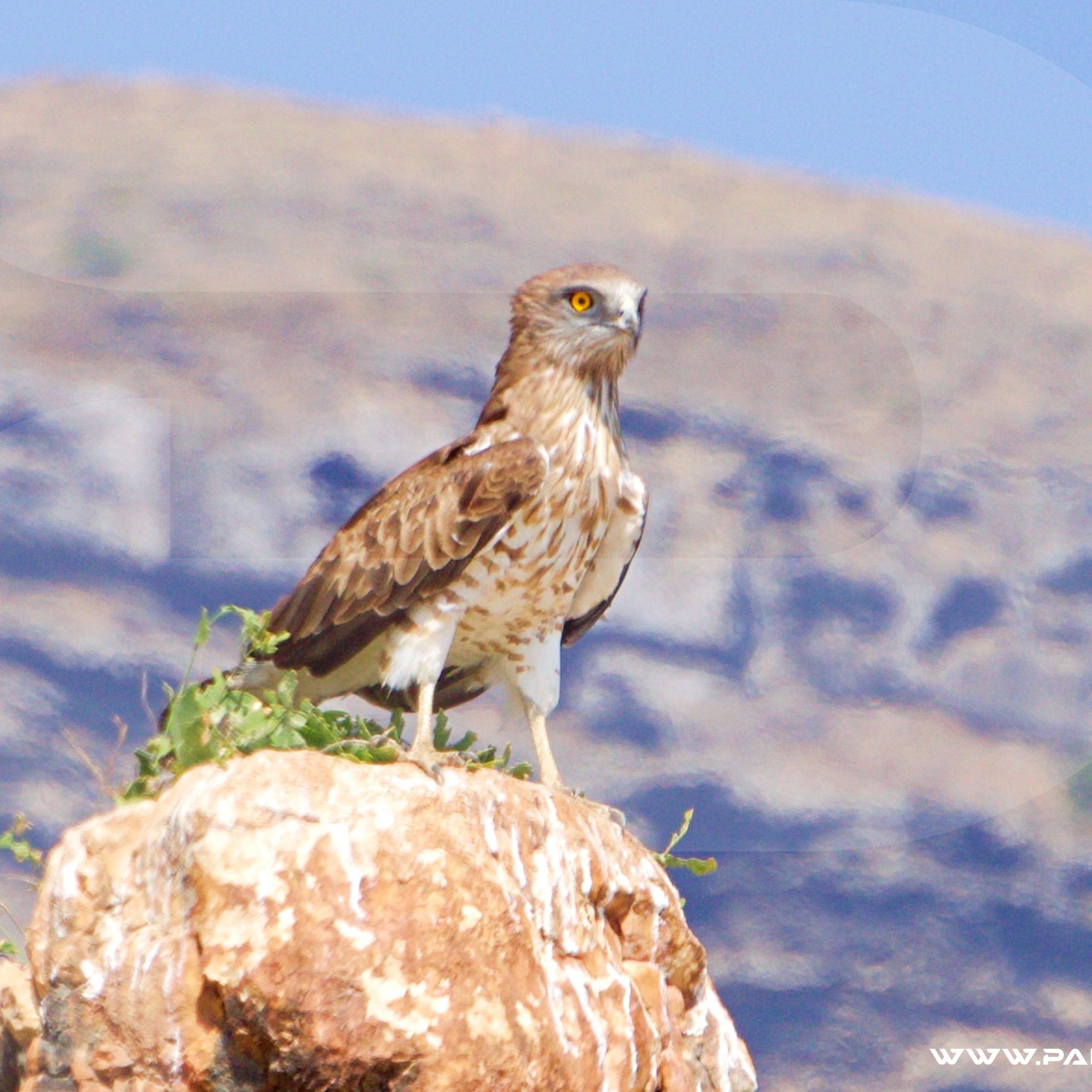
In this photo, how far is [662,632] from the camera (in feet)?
51.8

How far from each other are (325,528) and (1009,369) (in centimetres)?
899

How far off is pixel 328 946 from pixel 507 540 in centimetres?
196

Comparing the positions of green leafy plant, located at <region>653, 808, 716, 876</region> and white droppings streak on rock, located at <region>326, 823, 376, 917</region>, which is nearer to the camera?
white droppings streak on rock, located at <region>326, 823, 376, 917</region>

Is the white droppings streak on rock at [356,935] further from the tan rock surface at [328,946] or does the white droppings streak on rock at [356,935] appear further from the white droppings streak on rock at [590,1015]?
the white droppings streak on rock at [590,1015]

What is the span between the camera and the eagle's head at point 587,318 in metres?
6.21

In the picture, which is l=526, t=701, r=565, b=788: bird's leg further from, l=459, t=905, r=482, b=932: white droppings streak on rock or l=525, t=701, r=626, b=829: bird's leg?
l=459, t=905, r=482, b=932: white droppings streak on rock

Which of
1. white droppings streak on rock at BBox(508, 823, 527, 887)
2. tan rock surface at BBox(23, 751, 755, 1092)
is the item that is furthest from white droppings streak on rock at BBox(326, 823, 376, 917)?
white droppings streak on rock at BBox(508, 823, 527, 887)

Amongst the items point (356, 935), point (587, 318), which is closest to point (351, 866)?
point (356, 935)

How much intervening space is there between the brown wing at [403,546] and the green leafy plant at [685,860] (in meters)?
1.42

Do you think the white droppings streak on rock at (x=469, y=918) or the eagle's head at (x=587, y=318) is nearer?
the white droppings streak on rock at (x=469, y=918)

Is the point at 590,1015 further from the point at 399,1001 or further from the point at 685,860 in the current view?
the point at 685,860

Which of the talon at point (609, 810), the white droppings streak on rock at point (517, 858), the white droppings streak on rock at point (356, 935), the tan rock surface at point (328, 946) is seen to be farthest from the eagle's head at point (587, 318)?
the white droppings streak on rock at point (356, 935)

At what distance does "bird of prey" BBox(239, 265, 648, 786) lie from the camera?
19.5 ft

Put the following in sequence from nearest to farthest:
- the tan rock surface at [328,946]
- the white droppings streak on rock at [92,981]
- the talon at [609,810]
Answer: the tan rock surface at [328,946], the white droppings streak on rock at [92,981], the talon at [609,810]
